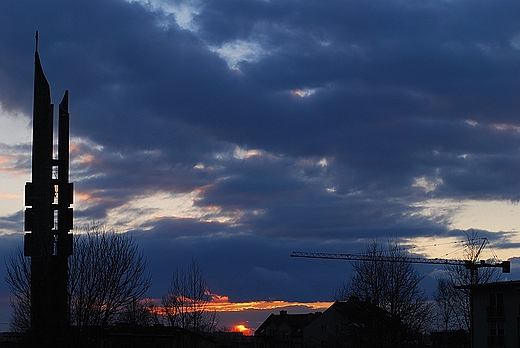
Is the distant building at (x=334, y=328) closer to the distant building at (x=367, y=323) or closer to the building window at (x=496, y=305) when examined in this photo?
the distant building at (x=367, y=323)

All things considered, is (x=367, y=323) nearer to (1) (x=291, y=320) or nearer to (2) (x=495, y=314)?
(2) (x=495, y=314)

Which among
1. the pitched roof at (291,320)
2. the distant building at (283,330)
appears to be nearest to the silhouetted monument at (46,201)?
the distant building at (283,330)

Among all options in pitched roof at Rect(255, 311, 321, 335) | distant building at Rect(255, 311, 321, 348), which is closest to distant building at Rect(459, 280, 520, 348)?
distant building at Rect(255, 311, 321, 348)

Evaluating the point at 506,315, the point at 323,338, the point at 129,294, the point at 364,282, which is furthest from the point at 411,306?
the point at 323,338

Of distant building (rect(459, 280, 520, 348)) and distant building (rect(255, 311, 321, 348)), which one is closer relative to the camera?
distant building (rect(459, 280, 520, 348))

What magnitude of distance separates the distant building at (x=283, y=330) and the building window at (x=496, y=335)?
1856 inches

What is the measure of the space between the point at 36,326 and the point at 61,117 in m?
12.5

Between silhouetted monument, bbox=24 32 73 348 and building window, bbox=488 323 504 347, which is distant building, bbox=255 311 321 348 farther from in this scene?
silhouetted monument, bbox=24 32 73 348

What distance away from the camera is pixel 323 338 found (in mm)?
101750

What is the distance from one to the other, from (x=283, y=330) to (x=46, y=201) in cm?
8338

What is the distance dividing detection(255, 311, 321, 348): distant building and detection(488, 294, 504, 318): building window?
4774cm

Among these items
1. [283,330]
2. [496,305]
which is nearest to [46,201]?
[496,305]

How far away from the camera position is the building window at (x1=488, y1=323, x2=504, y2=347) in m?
61.9

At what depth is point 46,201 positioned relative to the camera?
36062 millimetres
